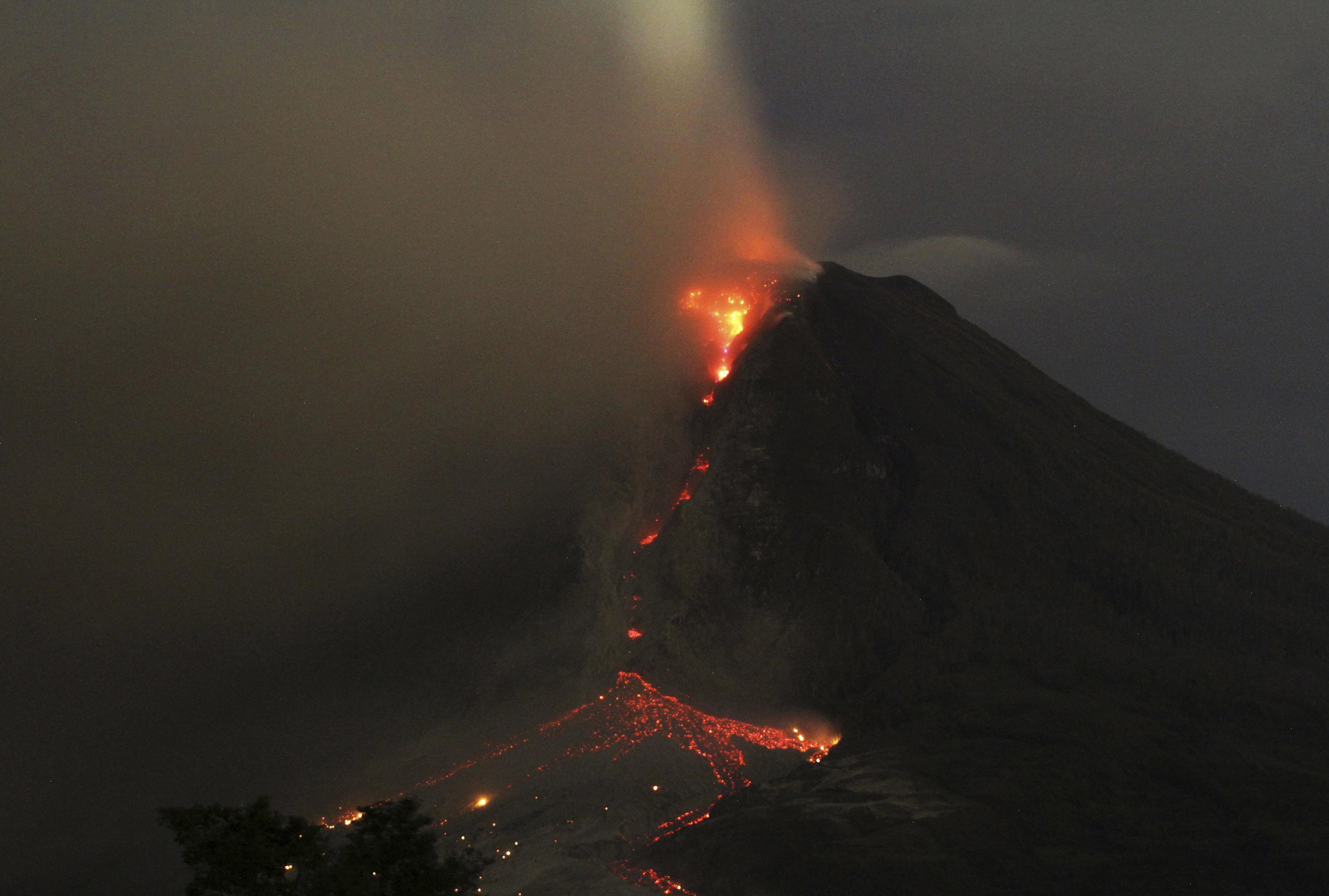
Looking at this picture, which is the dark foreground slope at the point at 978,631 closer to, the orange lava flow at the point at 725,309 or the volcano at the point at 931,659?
the volcano at the point at 931,659

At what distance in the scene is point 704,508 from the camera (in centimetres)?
7094

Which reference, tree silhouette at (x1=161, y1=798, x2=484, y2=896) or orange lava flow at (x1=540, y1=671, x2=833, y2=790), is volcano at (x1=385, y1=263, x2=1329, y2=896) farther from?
tree silhouette at (x1=161, y1=798, x2=484, y2=896)

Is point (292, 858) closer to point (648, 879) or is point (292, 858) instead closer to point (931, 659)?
point (648, 879)

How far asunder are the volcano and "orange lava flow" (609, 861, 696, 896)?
127 mm

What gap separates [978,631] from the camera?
214 feet

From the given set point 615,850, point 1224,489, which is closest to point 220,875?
point 615,850

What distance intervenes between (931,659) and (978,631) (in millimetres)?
3384

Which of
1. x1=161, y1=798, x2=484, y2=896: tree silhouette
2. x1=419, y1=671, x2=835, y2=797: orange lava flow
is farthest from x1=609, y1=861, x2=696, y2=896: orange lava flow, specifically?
x1=161, y1=798, x2=484, y2=896: tree silhouette

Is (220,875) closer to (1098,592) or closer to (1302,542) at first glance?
(1098,592)

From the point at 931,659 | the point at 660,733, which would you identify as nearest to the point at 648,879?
the point at 660,733

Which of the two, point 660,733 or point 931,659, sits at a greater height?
point 660,733

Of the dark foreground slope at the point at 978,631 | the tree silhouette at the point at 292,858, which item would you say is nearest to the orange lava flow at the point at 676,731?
the dark foreground slope at the point at 978,631

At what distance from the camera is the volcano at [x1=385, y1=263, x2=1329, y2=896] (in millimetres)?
49219

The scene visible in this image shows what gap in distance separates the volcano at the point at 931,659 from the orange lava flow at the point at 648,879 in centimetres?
13
